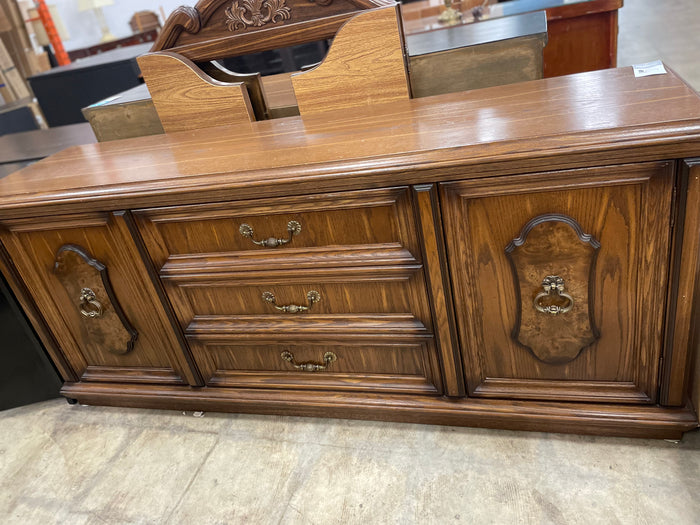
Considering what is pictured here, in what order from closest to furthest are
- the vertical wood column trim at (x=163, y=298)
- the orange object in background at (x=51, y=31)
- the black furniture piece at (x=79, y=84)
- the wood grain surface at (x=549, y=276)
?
the wood grain surface at (x=549, y=276) < the vertical wood column trim at (x=163, y=298) < the black furniture piece at (x=79, y=84) < the orange object in background at (x=51, y=31)

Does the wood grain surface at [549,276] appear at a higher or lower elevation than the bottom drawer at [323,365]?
higher

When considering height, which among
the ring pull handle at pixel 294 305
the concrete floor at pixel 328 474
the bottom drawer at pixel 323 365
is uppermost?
the ring pull handle at pixel 294 305

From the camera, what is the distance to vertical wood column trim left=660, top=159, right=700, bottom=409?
0.93 m

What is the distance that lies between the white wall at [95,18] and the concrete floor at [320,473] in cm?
603

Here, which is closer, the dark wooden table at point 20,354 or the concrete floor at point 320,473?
the concrete floor at point 320,473

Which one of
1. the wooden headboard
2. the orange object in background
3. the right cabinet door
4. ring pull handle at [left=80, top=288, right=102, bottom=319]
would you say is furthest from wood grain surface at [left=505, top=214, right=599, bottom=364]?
the orange object in background

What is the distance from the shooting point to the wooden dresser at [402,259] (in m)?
1.00

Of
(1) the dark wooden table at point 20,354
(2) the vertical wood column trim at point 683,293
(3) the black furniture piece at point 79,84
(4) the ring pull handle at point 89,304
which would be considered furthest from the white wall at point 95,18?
(2) the vertical wood column trim at point 683,293

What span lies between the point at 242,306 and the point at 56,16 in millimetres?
5916

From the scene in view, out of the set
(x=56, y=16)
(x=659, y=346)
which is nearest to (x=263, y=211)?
(x=659, y=346)

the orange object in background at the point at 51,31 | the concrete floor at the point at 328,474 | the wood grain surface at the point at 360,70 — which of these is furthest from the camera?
the orange object in background at the point at 51,31

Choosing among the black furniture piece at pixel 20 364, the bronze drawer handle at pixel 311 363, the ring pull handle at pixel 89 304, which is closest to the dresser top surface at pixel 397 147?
the ring pull handle at pixel 89 304

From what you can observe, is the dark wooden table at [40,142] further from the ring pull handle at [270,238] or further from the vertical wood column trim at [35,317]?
the ring pull handle at [270,238]

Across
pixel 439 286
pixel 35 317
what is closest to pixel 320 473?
pixel 439 286
